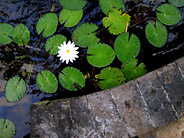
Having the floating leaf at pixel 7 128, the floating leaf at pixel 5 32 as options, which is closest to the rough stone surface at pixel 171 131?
the floating leaf at pixel 7 128

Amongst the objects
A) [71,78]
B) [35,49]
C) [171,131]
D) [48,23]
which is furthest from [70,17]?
[171,131]

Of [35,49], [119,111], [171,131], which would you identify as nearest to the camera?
[119,111]

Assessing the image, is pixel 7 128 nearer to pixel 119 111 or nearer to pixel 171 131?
pixel 119 111

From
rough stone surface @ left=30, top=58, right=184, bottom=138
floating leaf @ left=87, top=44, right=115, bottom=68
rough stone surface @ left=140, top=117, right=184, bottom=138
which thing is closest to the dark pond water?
floating leaf @ left=87, top=44, right=115, bottom=68

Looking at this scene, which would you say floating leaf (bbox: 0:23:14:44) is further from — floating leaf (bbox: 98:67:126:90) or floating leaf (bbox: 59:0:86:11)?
floating leaf (bbox: 98:67:126:90)

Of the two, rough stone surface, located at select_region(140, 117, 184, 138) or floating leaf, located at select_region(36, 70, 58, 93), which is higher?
floating leaf, located at select_region(36, 70, 58, 93)

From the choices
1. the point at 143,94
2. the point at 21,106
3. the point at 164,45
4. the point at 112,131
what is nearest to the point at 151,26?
the point at 164,45

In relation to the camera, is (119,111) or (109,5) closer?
(119,111)
